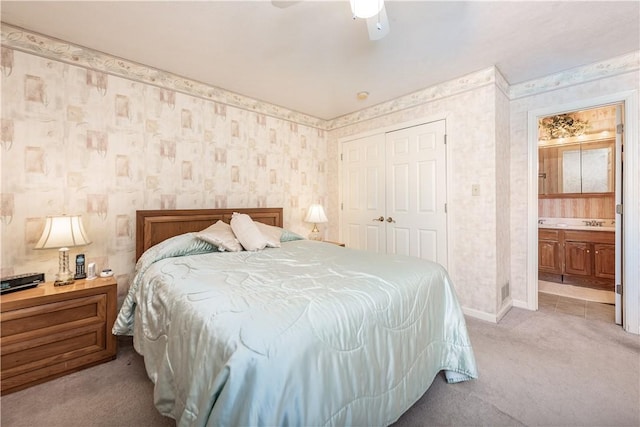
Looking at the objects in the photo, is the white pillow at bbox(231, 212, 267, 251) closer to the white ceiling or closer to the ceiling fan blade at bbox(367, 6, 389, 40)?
the white ceiling

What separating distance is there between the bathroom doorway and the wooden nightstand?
4657 mm

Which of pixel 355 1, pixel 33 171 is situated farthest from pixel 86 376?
pixel 355 1

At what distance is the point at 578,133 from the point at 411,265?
14.1 feet

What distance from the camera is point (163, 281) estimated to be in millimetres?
1653

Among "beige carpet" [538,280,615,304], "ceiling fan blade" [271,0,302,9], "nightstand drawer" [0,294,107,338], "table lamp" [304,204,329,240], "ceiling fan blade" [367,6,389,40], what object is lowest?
"beige carpet" [538,280,615,304]

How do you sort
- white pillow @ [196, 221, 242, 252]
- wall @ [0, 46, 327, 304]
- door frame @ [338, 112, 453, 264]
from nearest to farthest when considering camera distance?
wall @ [0, 46, 327, 304]
white pillow @ [196, 221, 242, 252]
door frame @ [338, 112, 453, 264]

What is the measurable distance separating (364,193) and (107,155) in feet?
9.82

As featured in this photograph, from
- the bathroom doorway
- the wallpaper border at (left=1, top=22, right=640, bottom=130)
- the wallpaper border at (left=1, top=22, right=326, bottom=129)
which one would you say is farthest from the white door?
the bathroom doorway

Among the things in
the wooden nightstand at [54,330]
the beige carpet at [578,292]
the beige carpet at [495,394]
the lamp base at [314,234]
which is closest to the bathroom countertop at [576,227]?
the beige carpet at [578,292]

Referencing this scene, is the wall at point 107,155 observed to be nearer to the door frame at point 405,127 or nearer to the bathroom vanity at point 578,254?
the door frame at point 405,127

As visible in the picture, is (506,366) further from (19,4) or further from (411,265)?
(19,4)

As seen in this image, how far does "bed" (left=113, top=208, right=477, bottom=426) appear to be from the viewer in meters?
0.90

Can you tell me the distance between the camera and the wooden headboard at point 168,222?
251 cm

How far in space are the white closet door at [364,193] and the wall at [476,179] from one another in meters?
0.86
